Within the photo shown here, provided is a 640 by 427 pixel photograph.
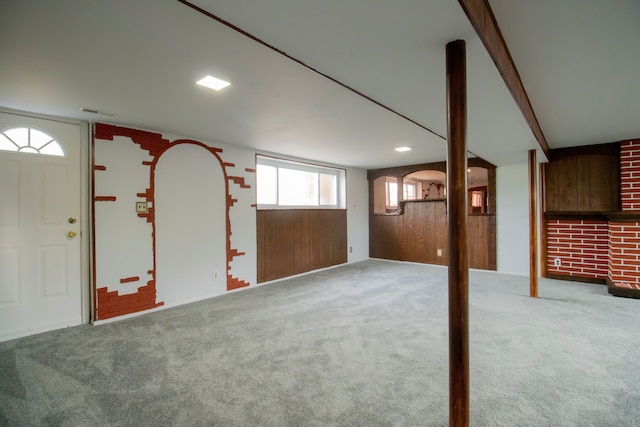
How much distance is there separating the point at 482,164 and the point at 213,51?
5369 mm

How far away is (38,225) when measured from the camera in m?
3.00

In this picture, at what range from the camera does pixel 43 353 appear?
8.31ft

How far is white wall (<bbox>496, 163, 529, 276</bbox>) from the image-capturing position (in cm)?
534

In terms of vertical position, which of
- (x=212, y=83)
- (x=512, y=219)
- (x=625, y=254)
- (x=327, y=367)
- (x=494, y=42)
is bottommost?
(x=327, y=367)

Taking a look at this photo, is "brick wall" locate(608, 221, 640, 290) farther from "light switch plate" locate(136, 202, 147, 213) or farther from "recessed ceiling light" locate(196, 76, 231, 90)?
"light switch plate" locate(136, 202, 147, 213)

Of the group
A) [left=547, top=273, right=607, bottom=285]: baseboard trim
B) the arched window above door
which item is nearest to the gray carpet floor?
[left=547, top=273, right=607, bottom=285]: baseboard trim

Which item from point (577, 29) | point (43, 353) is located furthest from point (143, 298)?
point (577, 29)

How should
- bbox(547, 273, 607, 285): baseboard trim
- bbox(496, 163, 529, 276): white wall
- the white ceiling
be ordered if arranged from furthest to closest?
bbox(496, 163, 529, 276): white wall < bbox(547, 273, 607, 285): baseboard trim < the white ceiling

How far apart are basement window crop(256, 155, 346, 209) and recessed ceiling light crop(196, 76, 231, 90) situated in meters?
2.66

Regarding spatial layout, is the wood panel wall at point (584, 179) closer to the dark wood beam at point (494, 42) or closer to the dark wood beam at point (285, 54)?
the dark wood beam at point (494, 42)

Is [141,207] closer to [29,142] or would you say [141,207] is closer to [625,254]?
[29,142]

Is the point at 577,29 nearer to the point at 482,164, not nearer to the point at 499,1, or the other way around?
the point at 499,1

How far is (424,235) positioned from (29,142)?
644 centimetres

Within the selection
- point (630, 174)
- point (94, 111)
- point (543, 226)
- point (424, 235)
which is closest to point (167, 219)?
point (94, 111)
